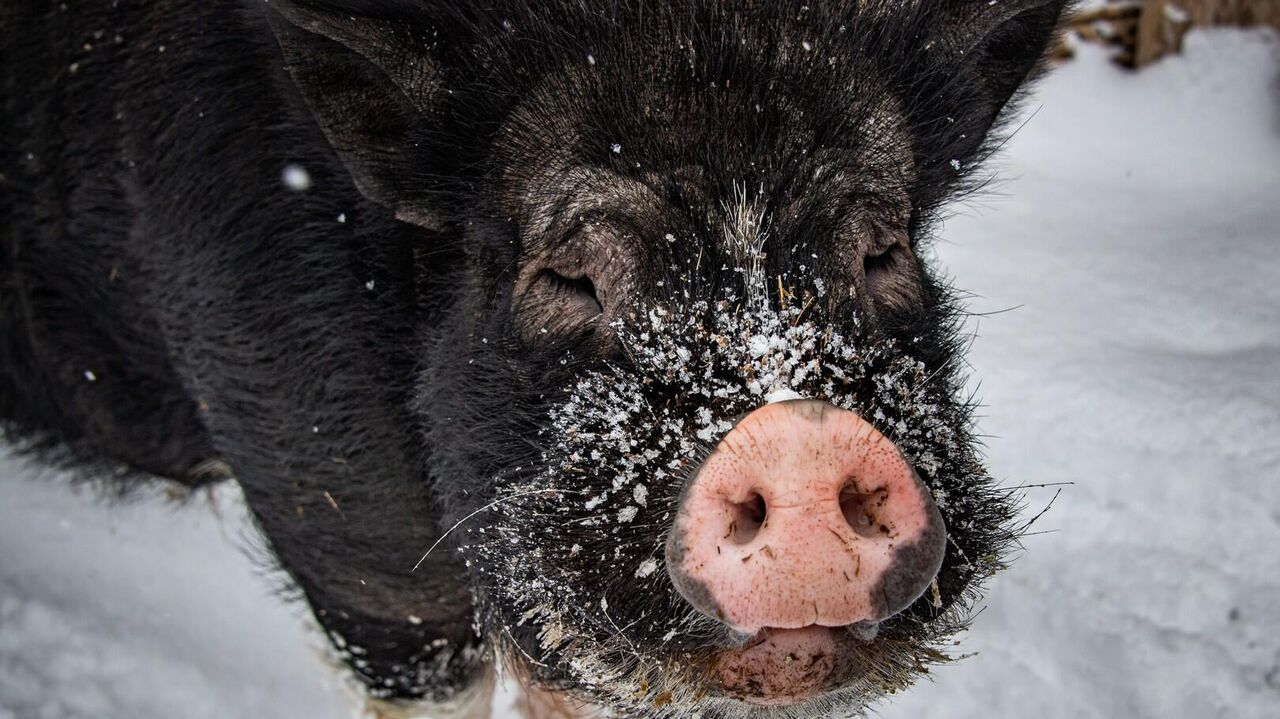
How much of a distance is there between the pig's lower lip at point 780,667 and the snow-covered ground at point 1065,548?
200 centimetres

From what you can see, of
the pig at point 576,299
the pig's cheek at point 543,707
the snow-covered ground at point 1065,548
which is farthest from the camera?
the pig's cheek at point 543,707

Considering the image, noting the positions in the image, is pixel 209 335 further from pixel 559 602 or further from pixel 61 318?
pixel 559 602

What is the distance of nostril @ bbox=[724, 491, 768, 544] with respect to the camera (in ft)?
5.42

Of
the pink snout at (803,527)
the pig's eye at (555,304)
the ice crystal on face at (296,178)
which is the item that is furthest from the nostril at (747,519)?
the ice crystal on face at (296,178)

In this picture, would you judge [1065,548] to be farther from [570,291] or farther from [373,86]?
[373,86]

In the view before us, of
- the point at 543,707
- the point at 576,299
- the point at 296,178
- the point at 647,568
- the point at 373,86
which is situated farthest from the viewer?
the point at 543,707

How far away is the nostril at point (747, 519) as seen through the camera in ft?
5.42

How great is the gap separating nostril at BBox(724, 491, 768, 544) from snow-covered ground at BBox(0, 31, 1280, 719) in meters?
2.31

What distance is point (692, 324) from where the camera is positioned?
Result: 1.86m

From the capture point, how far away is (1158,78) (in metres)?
7.84

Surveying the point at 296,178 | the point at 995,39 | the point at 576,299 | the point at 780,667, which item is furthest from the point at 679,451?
the point at 995,39

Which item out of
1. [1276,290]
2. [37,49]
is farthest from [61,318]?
[1276,290]

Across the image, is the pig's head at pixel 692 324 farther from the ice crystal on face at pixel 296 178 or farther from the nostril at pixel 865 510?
the ice crystal on face at pixel 296 178

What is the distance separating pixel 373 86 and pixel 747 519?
55.9 inches
